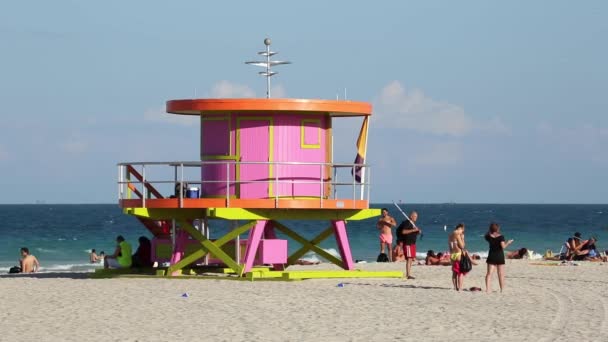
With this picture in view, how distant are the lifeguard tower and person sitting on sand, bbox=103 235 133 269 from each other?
118 centimetres

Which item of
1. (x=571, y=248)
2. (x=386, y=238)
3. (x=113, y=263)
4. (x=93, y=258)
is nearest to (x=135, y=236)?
(x=93, y=258)

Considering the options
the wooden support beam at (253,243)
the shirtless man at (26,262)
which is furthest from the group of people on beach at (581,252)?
the shirtless man at (26,262)

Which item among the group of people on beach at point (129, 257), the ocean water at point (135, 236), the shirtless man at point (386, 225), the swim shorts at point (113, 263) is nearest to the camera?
the group of people on beach at point (129, 257)

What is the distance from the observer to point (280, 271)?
101ft

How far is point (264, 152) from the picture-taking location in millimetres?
29047

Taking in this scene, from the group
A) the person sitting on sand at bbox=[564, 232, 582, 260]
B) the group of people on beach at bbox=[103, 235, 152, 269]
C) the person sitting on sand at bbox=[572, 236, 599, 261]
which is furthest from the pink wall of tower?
the person sitting on sand at bbox=[572, 236, 599, 261]

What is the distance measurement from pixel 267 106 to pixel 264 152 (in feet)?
3.56

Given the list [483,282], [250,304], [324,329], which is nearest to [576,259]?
[483,282]

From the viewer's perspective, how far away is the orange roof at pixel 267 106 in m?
28.8

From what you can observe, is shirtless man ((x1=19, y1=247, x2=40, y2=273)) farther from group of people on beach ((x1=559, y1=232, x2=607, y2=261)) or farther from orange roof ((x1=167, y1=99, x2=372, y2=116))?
group of people on beach ((x1=559, y1=232, x2=607, y2=261))

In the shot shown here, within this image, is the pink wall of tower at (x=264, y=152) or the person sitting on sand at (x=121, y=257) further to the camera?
the person sitting on sand at (x=121, y=257)

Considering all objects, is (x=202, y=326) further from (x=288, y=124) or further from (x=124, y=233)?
(x=124, y=233)

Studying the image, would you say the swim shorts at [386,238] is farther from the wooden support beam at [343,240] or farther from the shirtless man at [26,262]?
the shirtless man at [26,262]

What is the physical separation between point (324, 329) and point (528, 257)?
27283mm
